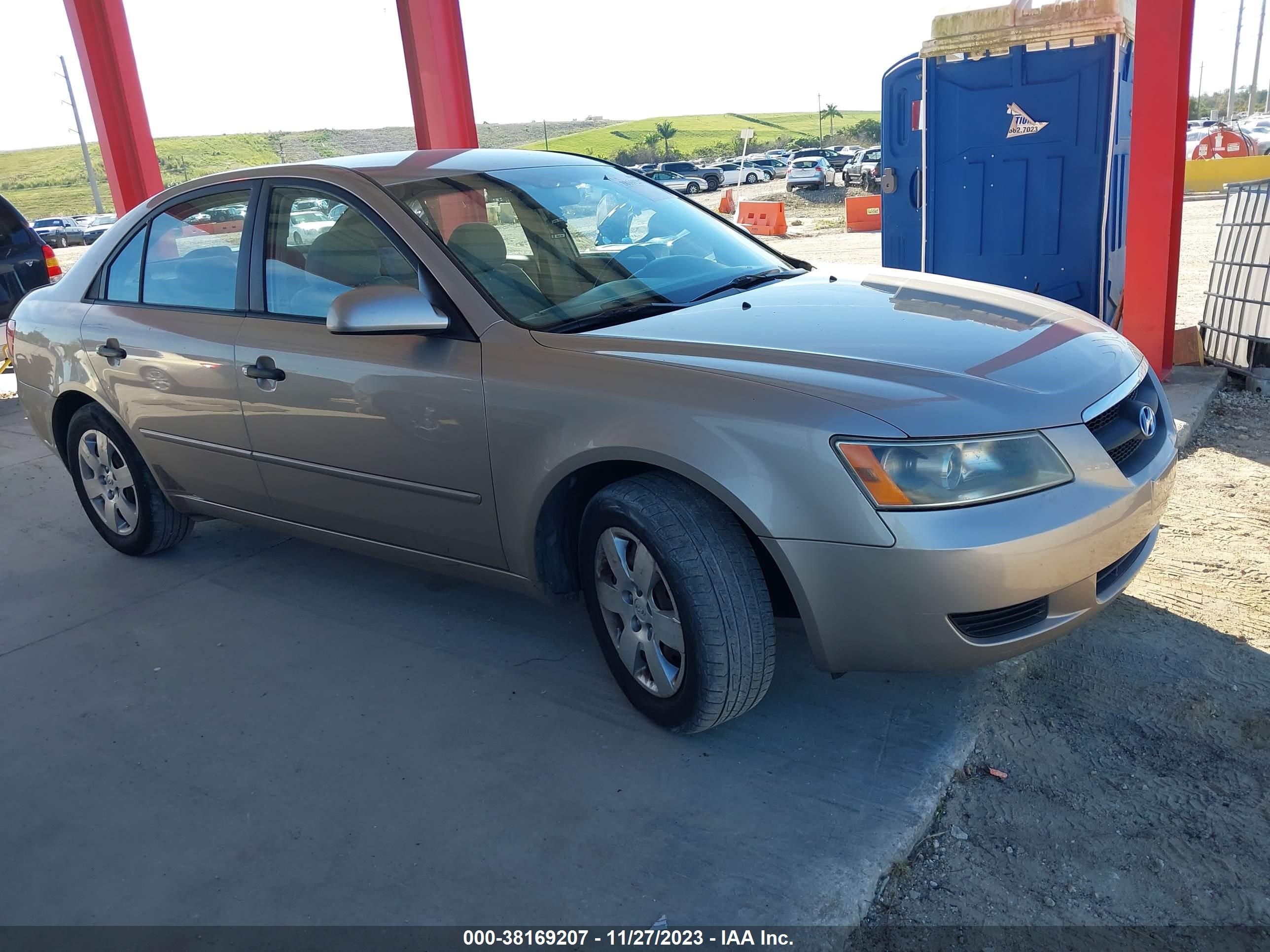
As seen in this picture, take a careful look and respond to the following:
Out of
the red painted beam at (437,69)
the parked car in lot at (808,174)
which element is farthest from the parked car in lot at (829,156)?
the red painted beam at (437,69)

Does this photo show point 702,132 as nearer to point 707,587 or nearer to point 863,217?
point 863,217

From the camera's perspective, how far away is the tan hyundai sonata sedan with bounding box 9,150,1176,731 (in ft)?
7.48

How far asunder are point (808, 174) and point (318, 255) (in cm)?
3531

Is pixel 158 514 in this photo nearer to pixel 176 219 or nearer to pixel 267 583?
pixel 267 583

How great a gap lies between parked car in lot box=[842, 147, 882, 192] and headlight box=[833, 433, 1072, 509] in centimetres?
3281

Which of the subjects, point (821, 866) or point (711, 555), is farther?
point (711, 555)

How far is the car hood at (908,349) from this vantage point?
230cm

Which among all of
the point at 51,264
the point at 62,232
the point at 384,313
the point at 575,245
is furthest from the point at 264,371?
the point at 62,232

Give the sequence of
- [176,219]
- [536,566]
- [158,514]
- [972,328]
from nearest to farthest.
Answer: [972,328]
[536,566]
[176,219]
[158,514]

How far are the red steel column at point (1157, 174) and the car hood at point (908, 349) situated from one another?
2692 millimetres

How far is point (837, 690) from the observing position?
2.95 metres

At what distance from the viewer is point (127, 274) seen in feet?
13.5

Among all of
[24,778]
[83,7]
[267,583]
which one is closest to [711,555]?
[24,778]

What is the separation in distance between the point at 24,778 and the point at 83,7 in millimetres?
7865
